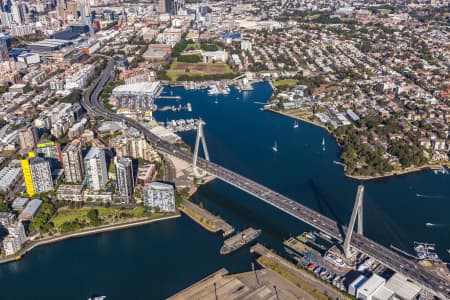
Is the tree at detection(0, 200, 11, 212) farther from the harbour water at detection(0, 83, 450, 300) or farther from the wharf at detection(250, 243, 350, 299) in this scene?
the wharf at detection(250, 243, 350, 299)

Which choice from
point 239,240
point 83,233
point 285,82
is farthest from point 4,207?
point 285,82

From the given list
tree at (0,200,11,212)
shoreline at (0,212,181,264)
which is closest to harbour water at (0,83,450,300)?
shoreline at (0,212,181,264)


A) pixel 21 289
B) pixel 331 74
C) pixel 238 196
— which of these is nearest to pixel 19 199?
pixel 21 289

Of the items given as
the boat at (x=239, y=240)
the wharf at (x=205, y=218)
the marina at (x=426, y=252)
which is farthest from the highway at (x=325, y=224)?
the wharf at (x=205, y=218)

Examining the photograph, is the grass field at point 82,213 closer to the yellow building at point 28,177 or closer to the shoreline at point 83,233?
the shoreline at point 83,233

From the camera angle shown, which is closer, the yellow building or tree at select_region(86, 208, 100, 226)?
tree at select_region(86, 208, 100, 226)

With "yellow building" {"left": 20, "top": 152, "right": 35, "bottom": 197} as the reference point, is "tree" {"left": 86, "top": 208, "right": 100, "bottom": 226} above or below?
below
